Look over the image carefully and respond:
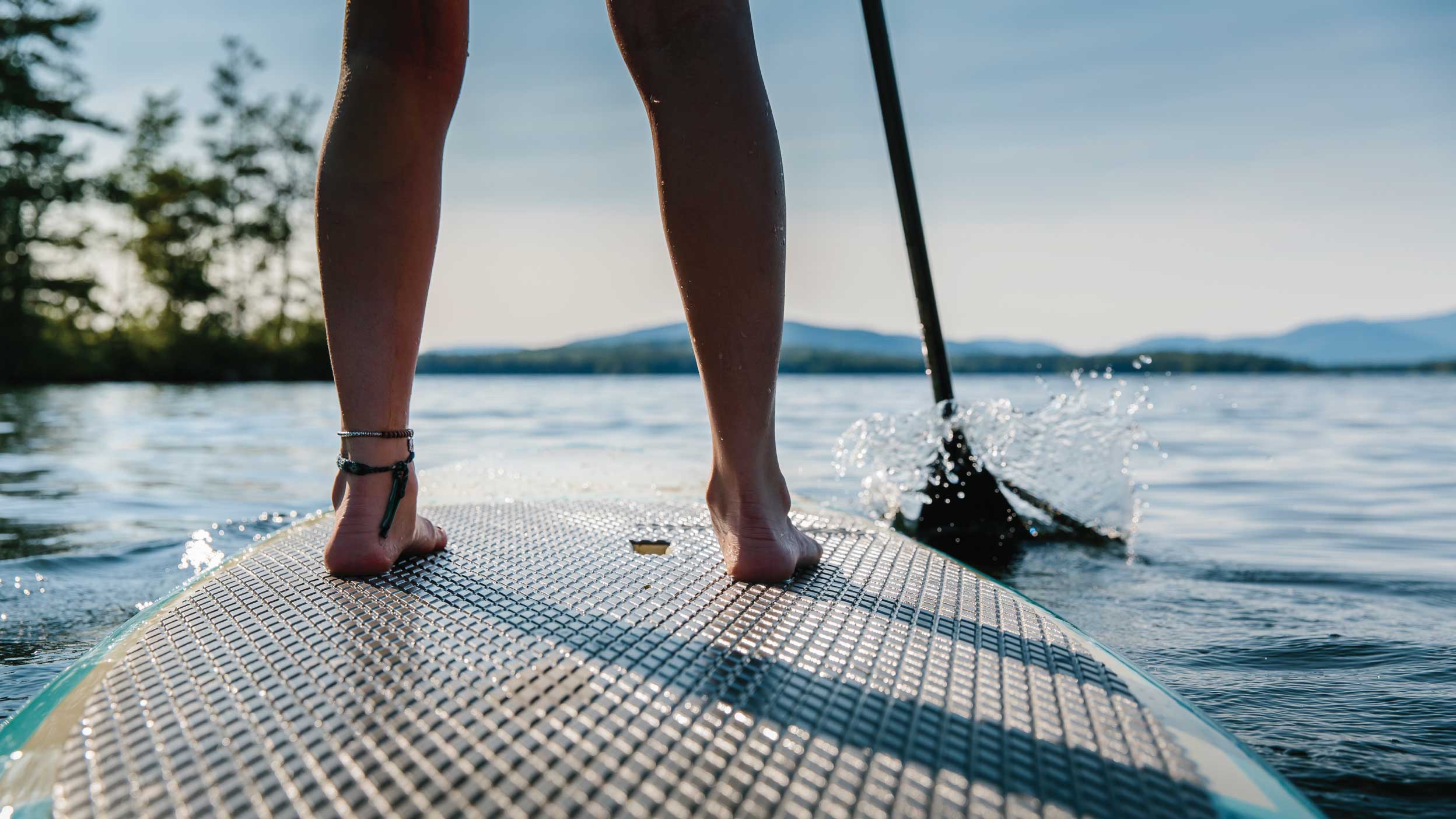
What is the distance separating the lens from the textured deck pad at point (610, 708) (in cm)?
65

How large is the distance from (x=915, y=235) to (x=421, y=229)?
6.12 ft

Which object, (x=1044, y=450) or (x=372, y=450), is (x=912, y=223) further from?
(x=372, y=450)

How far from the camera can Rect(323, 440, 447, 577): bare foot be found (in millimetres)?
1238

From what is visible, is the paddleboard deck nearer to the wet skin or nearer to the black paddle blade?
the wet skin

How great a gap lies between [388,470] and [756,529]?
1.68 feet

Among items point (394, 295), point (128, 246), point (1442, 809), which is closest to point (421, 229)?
point (394, 295)

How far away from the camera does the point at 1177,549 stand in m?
2.69

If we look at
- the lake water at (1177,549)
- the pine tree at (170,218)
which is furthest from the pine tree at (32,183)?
the lake water at (1177,549)

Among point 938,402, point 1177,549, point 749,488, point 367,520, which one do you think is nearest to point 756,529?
point 749,488

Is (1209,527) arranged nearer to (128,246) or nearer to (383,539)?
(383,539)

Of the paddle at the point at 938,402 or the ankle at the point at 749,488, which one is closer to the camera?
the ankle at the point at 749,488

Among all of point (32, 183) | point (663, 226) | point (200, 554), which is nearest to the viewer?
point (663, 226)

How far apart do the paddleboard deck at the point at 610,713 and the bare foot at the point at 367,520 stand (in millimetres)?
34

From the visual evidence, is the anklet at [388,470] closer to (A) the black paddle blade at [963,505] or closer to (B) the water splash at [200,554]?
(B) the water splash at [200,554]
